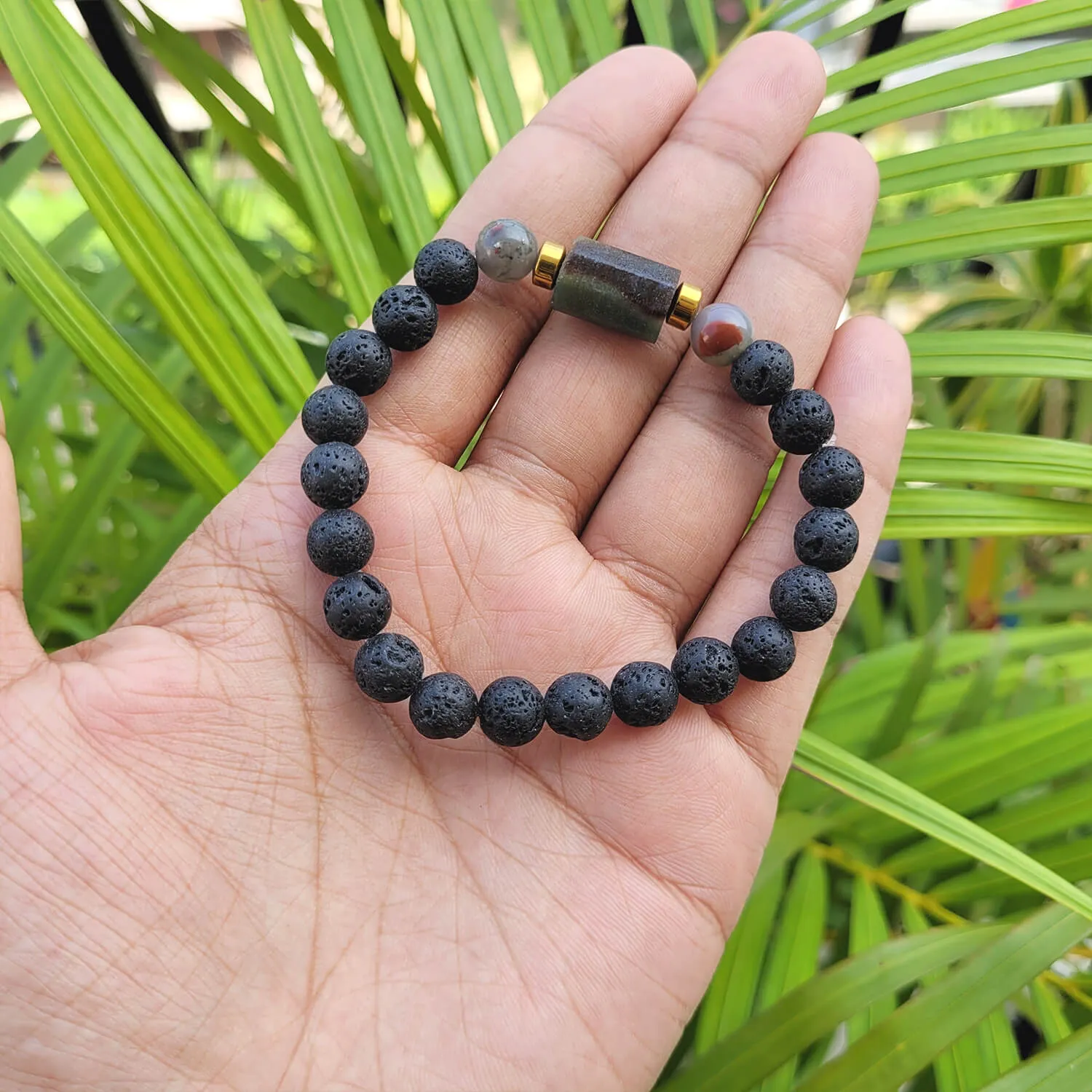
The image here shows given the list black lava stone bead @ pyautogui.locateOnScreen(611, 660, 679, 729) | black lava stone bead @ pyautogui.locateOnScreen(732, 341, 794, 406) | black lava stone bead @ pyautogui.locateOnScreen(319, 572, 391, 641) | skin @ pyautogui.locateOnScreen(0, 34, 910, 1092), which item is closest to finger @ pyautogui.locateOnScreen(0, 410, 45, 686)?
skin @ pyautogui.locateOnScreen(0, 34, 910, 1092)

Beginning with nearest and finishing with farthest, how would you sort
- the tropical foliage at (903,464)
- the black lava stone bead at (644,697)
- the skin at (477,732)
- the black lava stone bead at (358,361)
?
1. the skin at (477,732)
2. the tropical foliage at (903,464)
3. the black lava stone bead at (644,697)
4. the black lava stone bead at (358,361)

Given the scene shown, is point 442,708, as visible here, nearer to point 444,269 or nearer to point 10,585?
point 10,585

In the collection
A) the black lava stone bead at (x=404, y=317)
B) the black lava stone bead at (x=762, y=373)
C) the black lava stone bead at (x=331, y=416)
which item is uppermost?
the black lava stone bead at (x=762, y=373)

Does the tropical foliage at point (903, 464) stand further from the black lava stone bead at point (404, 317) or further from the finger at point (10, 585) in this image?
the finger at point (10, 585)

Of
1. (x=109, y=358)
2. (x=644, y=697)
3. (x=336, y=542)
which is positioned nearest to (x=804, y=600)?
(x=644, y=697)

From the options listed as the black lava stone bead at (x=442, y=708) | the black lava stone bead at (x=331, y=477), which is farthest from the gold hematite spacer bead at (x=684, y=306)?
the black lava stone bead at (x=442, y=708)

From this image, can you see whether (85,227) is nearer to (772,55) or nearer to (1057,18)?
(772,55)
